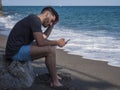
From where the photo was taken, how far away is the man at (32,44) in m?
5.45

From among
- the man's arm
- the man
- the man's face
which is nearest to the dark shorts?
the man

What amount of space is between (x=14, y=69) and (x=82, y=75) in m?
1.86

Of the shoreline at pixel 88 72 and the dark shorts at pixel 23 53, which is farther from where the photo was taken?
the shoreline at pixel 88 72

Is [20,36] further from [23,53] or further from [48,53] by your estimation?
[48,53]

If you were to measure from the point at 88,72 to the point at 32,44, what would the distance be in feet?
6.39

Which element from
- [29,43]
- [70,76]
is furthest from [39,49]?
[70,76]

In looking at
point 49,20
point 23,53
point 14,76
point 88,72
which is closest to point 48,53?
point 23,53

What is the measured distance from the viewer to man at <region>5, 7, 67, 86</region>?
17.9ft

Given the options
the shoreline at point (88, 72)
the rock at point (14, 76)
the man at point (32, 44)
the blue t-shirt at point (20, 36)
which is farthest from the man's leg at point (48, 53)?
the shoreline at point (88, 72)

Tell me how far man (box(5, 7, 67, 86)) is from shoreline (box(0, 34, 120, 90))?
46 centimetres

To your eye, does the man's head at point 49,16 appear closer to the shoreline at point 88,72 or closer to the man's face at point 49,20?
the man's face at point 49,20

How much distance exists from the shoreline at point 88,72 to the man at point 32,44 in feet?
1.49

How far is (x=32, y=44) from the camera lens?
5598 millimetres

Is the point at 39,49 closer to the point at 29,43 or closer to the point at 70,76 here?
the point at 29,43
